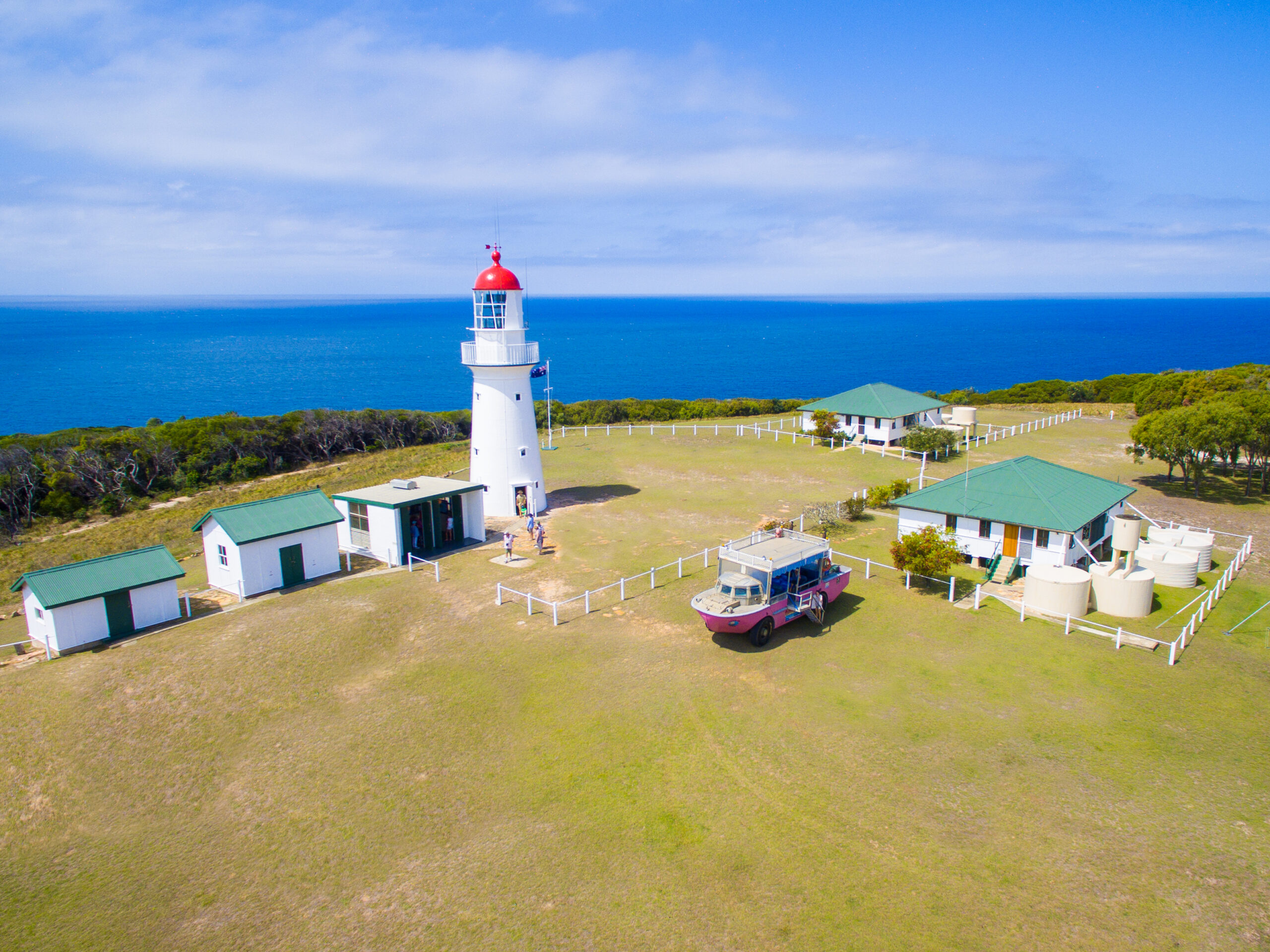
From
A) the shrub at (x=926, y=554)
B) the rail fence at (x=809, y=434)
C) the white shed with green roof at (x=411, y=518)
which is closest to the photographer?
the shrub at (x=926, y=554)

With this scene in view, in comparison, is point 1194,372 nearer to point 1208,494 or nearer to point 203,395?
point 1208,494

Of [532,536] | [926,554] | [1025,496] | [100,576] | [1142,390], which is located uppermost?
[1142,390]

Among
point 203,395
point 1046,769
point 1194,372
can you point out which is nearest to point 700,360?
point 203,395

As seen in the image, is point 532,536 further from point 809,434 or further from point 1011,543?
point 809,434

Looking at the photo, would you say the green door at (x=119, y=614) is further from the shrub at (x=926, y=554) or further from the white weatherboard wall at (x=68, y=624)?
the shrub at (x=926, y=554)

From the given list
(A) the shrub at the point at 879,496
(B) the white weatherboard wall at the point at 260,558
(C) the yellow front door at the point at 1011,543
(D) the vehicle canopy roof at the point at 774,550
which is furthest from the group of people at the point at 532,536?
(C) the yellow front door at the point at 1011,543

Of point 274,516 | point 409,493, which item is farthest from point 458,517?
point 274,516
